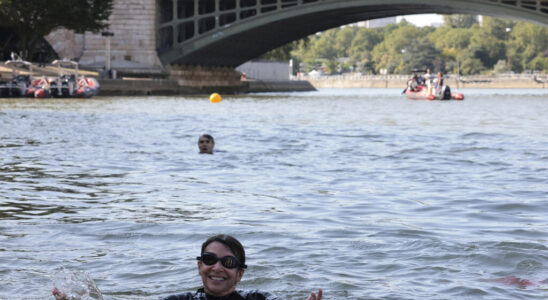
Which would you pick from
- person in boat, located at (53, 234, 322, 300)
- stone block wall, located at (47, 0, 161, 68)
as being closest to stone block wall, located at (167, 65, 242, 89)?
stone block wall, located at (47, 0, 161, 68)

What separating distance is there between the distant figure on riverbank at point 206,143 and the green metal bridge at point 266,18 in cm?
4349

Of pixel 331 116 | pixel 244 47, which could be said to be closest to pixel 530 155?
pixel 331 116

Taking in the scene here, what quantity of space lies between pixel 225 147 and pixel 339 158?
374 cm

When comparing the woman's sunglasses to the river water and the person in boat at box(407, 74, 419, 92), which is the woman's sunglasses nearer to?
the river water

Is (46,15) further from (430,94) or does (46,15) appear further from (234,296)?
(234,296)

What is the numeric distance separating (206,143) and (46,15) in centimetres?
4445

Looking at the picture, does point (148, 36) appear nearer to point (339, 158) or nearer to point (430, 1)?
point (430, 1)

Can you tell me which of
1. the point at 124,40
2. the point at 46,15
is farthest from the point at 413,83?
the point at 46,15

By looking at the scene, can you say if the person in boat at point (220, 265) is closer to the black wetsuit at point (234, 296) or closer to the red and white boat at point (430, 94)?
the black wetsuit at point (234, 296)

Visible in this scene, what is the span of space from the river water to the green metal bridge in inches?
1570

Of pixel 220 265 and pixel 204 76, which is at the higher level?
pixel 220 265

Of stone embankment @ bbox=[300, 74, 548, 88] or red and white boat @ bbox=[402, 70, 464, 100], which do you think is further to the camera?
stone embankment @ bbox=[300, 74, 548, 88]

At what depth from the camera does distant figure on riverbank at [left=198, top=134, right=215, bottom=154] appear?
19.4 metres

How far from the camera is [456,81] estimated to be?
171 m
